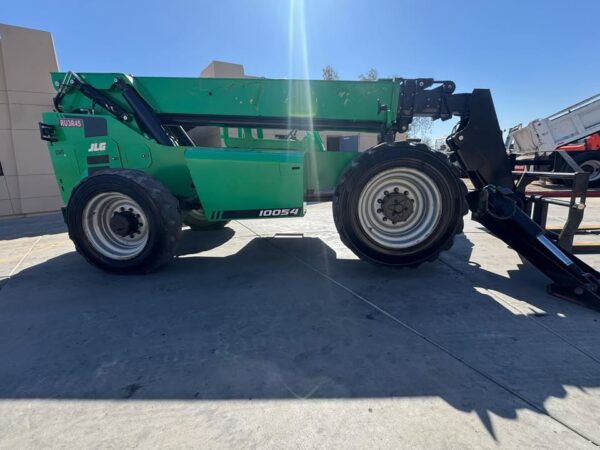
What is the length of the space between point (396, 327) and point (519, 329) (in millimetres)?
939

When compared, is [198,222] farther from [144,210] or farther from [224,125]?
[144,210]

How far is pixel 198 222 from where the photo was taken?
5840 millimetres

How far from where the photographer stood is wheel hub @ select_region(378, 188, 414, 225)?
367cm

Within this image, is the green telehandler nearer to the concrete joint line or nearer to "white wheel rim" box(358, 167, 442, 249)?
"white wheel rim" box(358, 167, 442, 249)

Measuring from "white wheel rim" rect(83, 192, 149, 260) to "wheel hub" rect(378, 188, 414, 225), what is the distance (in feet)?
9.08

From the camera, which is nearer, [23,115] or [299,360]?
[299,360]

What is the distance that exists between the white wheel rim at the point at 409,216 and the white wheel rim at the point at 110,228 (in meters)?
2.59

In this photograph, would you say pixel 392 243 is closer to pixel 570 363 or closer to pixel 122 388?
pixel 570 363

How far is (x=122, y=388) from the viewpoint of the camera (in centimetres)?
193

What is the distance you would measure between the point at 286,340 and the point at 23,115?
1228cm

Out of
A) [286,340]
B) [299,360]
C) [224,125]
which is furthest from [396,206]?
[224,125]

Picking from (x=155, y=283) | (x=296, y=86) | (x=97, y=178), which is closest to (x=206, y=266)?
(x=155, y=283)

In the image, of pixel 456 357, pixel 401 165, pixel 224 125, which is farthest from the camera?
pixel 224 125

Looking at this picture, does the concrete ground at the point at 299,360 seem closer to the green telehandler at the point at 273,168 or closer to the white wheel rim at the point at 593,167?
the green telehandler at the point at 273,168
